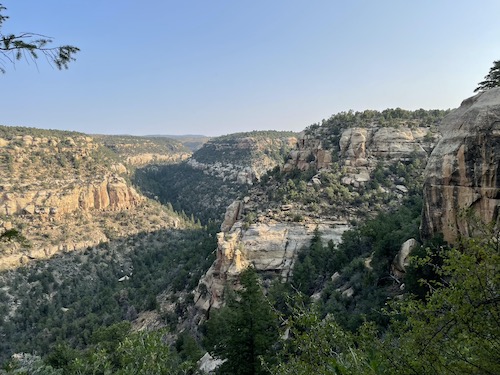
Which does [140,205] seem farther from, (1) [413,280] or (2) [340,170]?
(1) [413,280]

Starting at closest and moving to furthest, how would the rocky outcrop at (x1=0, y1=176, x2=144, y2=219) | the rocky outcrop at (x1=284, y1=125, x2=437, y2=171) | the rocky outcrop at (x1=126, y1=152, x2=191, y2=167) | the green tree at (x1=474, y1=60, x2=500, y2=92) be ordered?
the green tree at (x1=474, y1=60, x2=500, y2=92), the rocky outcrop at (x1=284, y1=125, x2=437, y2=171), the rocky outcrop at (x1=0, y1=176, x2=144, y2=219), the rocky outcrop at (x1=126, y1=152, x2=191, y2=167)

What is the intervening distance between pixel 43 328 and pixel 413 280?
4384 centimetres

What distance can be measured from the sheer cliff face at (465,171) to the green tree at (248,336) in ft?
28.0

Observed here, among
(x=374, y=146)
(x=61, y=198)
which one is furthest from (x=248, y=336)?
(x=61, y=198)

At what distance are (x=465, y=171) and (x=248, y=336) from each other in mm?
11526

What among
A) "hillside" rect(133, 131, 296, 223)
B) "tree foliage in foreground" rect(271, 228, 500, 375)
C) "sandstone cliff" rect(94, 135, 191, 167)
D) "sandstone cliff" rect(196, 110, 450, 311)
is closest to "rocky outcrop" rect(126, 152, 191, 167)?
"sandstone cliff" rect(94, 135, 191, 167)

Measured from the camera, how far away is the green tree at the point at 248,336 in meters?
12.7

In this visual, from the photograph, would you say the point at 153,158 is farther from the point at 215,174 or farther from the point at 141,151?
the point at 215,174

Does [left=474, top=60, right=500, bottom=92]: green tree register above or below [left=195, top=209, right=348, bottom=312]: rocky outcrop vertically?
above

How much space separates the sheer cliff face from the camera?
45.3 ft

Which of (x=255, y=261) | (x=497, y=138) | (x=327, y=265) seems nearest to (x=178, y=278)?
(x=255, y=261)

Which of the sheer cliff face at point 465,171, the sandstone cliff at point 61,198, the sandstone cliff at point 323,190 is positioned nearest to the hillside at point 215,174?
the sandstone cliff at point 61,198

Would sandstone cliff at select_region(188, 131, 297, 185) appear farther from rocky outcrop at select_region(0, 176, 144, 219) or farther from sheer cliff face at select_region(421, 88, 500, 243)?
sheer cliff face at select_region(421, 88, 500, 243)

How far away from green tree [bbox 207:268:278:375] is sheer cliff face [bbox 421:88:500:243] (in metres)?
8.52
